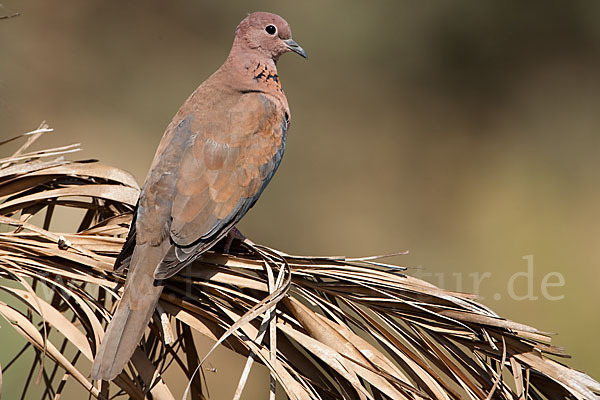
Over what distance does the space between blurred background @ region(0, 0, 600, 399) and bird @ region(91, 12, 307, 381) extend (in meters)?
2.66

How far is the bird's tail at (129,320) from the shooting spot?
1401 millimetres

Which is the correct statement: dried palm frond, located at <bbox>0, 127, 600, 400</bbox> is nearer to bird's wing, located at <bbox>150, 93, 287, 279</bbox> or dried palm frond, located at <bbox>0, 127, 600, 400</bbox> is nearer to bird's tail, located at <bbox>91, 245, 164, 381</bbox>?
bird's tail, located at <bbox>91, 245, 164, 381</bbox>

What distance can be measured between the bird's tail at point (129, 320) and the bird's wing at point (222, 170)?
0.12m

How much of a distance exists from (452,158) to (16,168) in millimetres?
4823

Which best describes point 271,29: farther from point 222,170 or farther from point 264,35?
point 222,170

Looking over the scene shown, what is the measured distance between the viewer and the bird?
1.52 meters

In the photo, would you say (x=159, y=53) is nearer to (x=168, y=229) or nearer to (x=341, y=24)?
(x=341, y=24)

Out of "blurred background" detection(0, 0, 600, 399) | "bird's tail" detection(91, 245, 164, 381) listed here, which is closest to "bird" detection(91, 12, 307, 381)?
"bird's tail" detection(91, 245, 164, 381)

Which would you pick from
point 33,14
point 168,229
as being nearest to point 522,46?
point 33,14

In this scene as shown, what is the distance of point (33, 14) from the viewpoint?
563 centimetres

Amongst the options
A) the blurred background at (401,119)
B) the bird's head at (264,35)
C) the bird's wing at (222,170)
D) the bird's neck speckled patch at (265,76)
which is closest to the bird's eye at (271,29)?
the bird's head at (264,35)

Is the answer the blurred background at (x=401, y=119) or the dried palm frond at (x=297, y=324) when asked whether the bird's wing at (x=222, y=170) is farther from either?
the blurred background at (x=401, y=119)

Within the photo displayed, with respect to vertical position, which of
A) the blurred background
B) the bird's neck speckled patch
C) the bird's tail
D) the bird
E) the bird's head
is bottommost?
the bird's tail

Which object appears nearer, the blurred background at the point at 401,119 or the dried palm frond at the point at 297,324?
the dried palm frond at the point at 297,324
